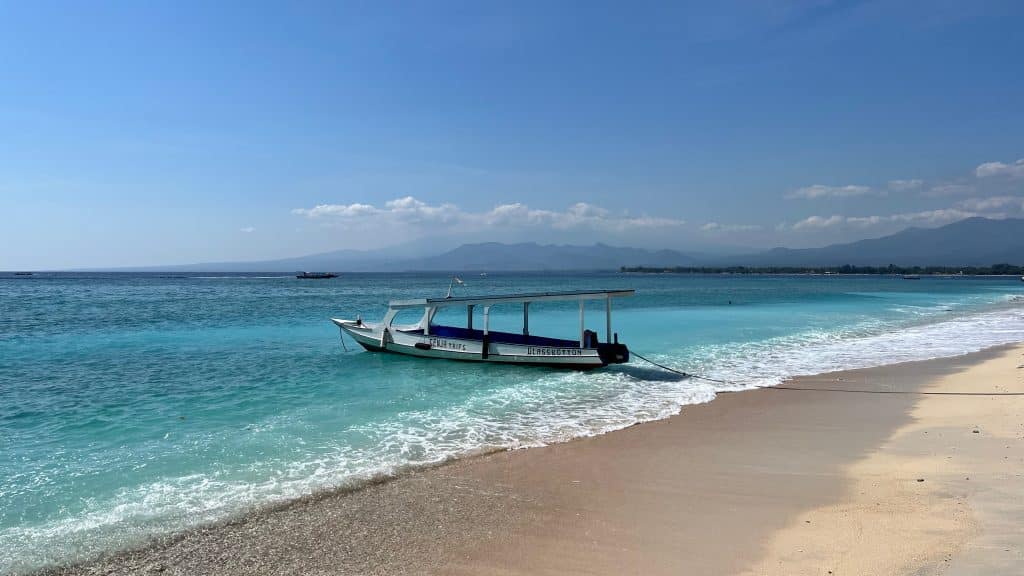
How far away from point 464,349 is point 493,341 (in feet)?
3.64

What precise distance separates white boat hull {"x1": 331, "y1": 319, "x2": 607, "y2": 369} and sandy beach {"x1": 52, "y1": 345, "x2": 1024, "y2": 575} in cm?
820

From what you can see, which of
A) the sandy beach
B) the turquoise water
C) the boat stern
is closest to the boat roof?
the boat stern

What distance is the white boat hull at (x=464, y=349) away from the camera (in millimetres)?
19531

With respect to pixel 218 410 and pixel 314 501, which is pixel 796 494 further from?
pixel 218 410

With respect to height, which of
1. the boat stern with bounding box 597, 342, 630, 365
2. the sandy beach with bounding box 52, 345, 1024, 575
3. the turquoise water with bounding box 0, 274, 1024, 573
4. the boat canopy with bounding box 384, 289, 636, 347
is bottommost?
the turquoise water with bounding box 0, 274, 1024, 573

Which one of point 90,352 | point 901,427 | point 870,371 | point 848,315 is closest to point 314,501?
point 901,427

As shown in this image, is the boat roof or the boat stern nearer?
the boat stern

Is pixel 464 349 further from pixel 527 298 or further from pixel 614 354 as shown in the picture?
pixel 614 354

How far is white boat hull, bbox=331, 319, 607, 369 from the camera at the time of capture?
1953cm

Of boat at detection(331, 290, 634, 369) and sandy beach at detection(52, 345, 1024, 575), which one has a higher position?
boat at detection(331, 290, 634, 369)

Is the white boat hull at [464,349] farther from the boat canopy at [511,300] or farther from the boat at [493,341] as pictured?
the boat canopy at [511,300]

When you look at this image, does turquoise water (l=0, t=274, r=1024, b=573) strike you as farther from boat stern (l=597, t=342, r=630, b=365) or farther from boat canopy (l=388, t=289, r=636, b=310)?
boat canopy (l=388, t=289, r=636, b=310)

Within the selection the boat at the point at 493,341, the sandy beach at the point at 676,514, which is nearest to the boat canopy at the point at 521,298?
the boat at the point at 493,341

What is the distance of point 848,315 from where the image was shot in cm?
4125
